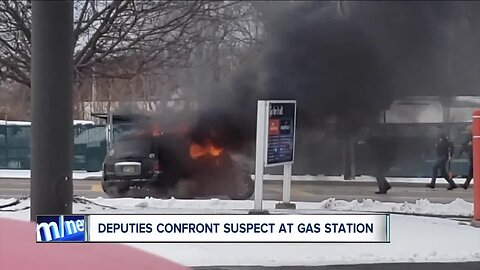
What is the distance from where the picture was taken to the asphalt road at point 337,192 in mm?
11414

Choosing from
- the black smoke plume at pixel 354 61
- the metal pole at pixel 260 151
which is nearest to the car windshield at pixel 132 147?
the black smoke plume at pixel 354 61

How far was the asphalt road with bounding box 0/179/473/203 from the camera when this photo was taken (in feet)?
37.4

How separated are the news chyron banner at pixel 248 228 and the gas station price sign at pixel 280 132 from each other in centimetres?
300

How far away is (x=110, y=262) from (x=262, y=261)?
2.98 metres

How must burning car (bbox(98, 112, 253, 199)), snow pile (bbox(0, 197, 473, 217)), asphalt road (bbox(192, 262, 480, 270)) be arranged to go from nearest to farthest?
asphalt road (bbox(192, 262, 480, 270))
snow pile (bbox(0, 197, 473, 217))
burning car (bbox(98, 112, 253, 199))

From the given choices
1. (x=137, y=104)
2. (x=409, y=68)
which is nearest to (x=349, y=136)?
(x=409, y=68)

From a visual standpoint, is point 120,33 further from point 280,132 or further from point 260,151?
point 280,132

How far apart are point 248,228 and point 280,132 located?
3596 mm

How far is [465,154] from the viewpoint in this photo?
15523 mm

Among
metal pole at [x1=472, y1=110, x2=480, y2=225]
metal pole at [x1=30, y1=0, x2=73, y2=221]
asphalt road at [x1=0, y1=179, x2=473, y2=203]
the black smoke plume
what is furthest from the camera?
asphalt road at [x1=0, y1=179, x2=473, y2=203]

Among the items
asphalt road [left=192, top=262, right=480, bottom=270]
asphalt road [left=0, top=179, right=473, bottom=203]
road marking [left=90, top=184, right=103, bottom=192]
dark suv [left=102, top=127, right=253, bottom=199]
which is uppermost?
dark suv [left=102, top=127, right=253, bottom=199]

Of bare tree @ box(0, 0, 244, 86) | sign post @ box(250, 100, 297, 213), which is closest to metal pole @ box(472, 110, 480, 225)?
sign post @ box(250, 100, 297, 213)

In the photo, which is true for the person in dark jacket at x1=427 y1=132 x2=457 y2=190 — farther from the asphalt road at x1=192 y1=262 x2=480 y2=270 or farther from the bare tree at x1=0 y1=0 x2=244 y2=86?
the bare tree at x1=0 y1=0 x2=244 y2=86

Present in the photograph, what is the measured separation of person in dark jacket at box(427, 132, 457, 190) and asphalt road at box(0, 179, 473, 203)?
22 centimetres
